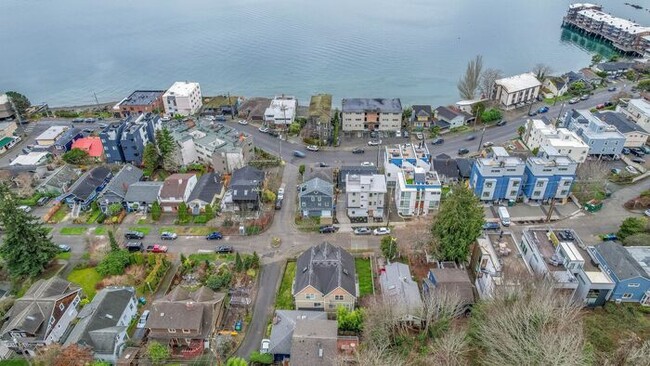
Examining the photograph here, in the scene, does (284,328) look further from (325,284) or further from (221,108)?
(221,108)

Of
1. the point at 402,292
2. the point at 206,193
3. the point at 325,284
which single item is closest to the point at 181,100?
the point at 206,193

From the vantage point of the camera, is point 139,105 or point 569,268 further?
point 139,105

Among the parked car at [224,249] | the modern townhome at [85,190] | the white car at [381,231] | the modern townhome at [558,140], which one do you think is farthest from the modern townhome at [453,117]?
the modern townhome at [85,190]

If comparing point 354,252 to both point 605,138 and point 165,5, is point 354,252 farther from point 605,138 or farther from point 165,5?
point 165,5

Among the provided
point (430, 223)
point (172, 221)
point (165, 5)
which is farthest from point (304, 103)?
point (165, 5)

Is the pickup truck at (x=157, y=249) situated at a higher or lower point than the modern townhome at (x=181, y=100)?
lower

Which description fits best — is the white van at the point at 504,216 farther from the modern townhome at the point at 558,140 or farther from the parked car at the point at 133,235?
the parked car at the point at 133,235
